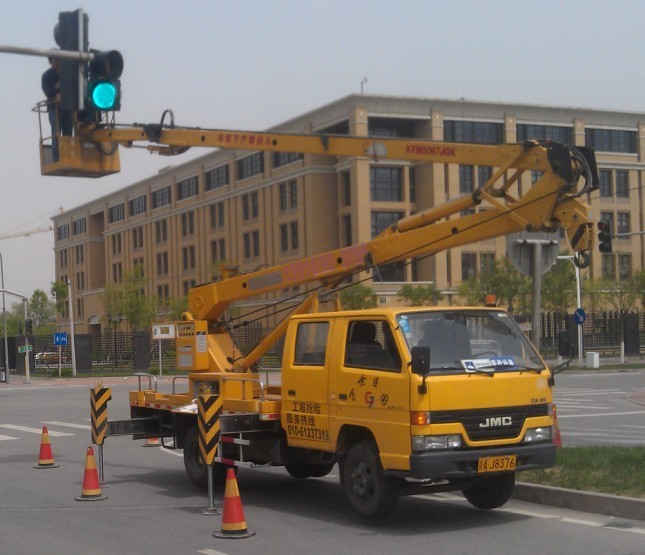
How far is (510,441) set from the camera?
10516 millimetres

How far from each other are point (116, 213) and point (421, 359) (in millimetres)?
104109

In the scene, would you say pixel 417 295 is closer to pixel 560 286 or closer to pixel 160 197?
pixel 560 286

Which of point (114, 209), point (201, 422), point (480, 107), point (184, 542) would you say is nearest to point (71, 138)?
point (201, 422)

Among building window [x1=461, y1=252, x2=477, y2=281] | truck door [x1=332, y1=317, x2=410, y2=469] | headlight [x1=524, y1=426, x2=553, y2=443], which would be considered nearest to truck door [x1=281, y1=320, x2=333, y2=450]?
truck door [x1=332, y1=317, x2=410, y2=469]

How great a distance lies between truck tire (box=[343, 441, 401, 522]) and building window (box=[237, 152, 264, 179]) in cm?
6998

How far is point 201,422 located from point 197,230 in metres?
80.7

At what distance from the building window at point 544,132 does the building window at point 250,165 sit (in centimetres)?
1996

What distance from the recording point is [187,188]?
93.9 m

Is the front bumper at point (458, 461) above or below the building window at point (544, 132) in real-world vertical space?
below

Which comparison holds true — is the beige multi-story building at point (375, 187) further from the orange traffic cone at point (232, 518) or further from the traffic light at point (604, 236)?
the orange traffic cone at point (232, 518)

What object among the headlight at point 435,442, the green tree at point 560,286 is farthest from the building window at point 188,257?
the headlight at point 435,442

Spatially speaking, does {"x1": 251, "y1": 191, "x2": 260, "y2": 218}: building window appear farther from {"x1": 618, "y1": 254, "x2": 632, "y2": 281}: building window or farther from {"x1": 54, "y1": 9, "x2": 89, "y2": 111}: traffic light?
{"x1": 54, "y1": 9, "x2": 89, "y2": 111}: traffic light

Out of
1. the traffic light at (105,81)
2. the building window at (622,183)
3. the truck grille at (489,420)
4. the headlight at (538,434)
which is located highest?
the building window at (622,183)

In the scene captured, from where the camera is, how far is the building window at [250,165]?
80812 millimetres
